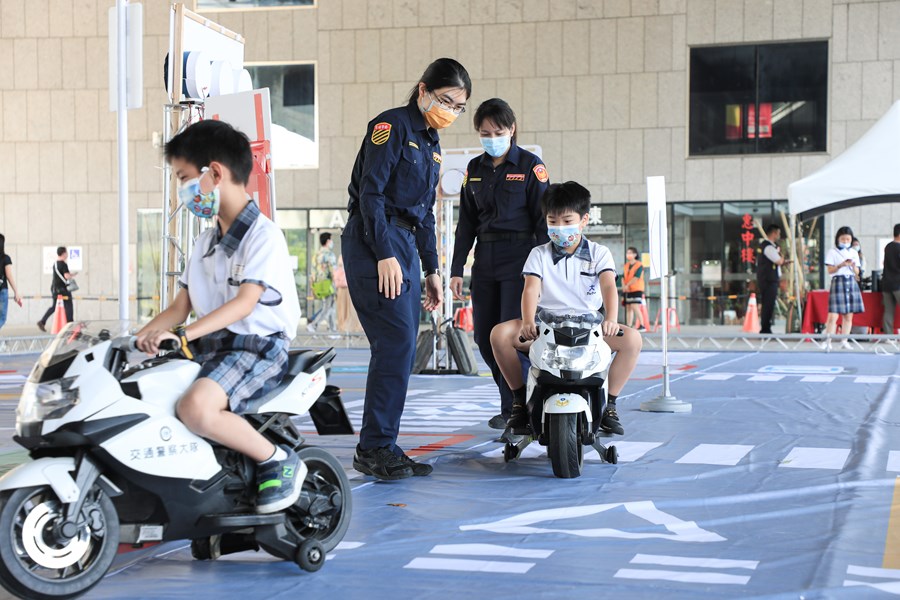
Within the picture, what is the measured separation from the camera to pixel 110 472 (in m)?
2.88

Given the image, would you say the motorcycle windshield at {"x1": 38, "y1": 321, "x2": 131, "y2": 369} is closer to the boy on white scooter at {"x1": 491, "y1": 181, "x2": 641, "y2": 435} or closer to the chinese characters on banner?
the boy on white scooter at {"x1": 491, "y1": 181, "x2": 641, "y2": 435}

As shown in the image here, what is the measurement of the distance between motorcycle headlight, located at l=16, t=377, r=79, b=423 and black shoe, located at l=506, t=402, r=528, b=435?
2853mm

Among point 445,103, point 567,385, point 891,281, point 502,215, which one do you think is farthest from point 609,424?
point 891,281


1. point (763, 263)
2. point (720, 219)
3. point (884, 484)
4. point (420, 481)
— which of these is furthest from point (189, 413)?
point (720, 219)

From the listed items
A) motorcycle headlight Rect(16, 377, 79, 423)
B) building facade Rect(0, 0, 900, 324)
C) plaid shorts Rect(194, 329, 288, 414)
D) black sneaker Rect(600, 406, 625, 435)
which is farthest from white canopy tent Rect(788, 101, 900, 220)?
motorcycle headlight Rect(16, 377, 79, 423)

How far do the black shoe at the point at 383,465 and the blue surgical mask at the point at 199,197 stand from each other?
1860mm

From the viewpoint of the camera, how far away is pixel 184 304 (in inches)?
→ 135

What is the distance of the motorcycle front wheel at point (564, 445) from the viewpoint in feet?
15.9

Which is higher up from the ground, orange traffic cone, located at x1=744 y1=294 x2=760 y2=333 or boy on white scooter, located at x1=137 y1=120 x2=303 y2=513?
boy on white scooter, located at x1=137 y1=120 x2=303 y2=513

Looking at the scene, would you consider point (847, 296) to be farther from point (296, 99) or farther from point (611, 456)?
point (296, 99)

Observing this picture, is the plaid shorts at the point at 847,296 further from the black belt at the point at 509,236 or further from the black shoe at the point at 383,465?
the black shoe at the point at 383,465

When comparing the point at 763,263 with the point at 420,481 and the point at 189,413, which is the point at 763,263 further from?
the point at 189,413

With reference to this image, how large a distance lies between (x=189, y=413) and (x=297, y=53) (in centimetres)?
2215

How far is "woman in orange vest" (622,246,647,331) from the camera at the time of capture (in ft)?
60.9
